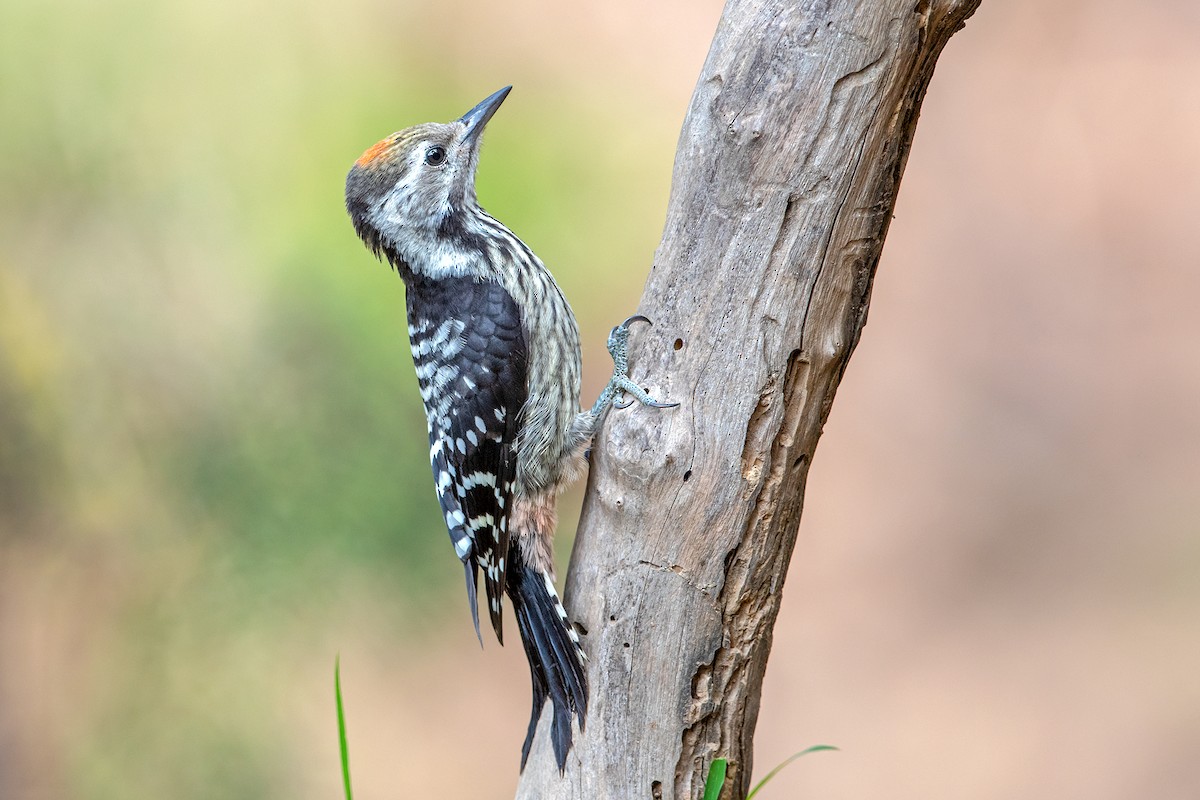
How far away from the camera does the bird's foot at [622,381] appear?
2.12 m

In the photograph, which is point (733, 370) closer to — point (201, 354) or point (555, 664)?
point (555, 664)

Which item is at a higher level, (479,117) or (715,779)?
(479,117)

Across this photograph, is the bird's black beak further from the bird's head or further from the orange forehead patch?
the orange forehead patch

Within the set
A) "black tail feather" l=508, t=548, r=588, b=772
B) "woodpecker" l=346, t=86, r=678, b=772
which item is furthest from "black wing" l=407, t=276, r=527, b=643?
"black tail feather" l=508, t=548, r=588, b=772

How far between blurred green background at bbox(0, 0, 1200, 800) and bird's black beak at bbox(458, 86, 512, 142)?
4.15 feet

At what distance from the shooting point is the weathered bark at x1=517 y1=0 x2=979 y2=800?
6.11 feet

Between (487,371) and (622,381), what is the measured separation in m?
0.41

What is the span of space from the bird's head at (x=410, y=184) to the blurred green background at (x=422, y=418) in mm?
1304

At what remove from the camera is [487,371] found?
2398mm

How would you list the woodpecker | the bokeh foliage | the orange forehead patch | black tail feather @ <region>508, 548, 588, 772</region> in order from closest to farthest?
1. black tail feather @ <region>508, 548, 588, 772</region>
2. the woodpecker
3. the orange forehead patch
4. the bokeh foliage

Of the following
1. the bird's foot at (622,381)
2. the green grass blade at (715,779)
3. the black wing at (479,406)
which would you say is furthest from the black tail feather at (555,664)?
the bird's foot at (622,381)

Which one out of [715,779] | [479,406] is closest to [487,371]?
[479,406]

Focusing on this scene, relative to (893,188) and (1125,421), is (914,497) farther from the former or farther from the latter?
(893,188)

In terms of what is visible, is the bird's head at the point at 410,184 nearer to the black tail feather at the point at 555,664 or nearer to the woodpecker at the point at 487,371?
the woodpecker at the point at 487,371
